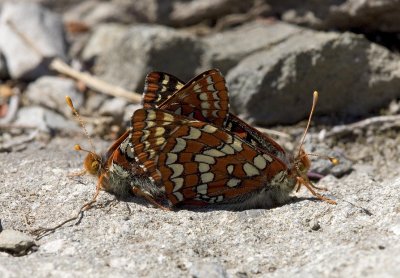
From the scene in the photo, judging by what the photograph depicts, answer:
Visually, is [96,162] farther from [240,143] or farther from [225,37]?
[225,37]

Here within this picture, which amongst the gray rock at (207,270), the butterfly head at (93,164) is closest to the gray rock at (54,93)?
the butterfly head at (93,164)

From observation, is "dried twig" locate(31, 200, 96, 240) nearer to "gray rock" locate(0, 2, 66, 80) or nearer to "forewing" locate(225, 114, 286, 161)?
"forewing" locate(225, 114, 286, 161)

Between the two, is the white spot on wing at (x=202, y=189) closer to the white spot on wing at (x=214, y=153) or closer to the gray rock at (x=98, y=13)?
the white spot on wing at (x=214, y=153)

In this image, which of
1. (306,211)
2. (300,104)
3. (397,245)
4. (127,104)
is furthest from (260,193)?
(127,104)

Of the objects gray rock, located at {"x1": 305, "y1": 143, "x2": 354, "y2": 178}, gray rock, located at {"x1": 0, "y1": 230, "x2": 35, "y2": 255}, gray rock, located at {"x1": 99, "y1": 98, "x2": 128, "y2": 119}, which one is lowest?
gray rock, located at {"x1": 305, "y1": 143, "x2": 354, "y2": 178}

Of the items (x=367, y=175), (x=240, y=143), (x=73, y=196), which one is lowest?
(x=367, y=175)

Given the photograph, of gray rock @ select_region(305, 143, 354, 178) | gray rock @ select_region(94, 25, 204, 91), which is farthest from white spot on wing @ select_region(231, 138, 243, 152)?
gray rock @ select_region(94, 25, 204, 91)

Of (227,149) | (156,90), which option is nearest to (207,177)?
(227,149)
